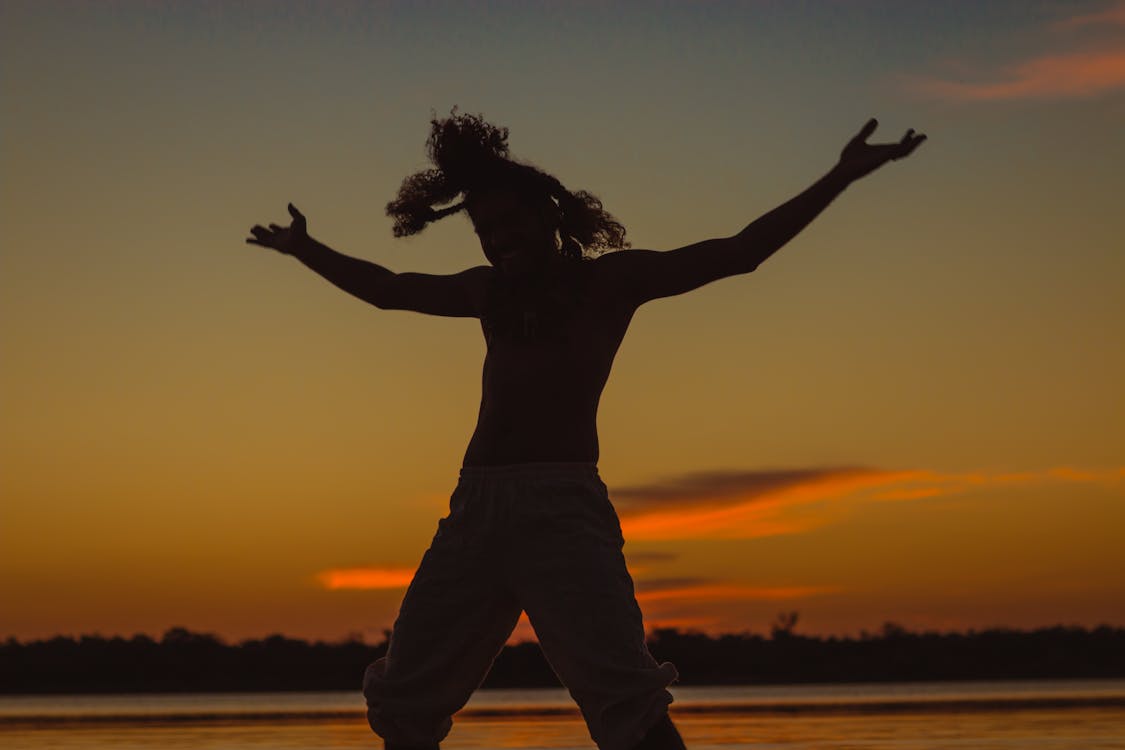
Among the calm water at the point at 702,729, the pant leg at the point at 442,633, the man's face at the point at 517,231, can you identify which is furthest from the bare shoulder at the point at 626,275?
the calm water at the point at 702,729

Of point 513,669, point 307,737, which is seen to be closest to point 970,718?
point 307,737

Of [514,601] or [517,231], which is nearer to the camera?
[514,601]

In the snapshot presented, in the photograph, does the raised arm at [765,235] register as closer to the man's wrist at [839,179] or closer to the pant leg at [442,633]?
the man's wrist at [839,179]

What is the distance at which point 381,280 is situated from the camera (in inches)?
184

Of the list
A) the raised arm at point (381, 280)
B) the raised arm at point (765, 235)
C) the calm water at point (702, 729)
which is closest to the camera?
the raised arm at point (765, 235)

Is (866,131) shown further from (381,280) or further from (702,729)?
(702,729)

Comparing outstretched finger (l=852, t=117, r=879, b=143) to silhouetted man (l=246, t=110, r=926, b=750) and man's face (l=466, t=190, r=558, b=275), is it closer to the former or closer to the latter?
silhouetted man (l=246, t=110, r=926, b=750)

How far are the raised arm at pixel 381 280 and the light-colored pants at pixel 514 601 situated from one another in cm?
56

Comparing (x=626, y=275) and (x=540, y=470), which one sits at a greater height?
(x=626, y=275)

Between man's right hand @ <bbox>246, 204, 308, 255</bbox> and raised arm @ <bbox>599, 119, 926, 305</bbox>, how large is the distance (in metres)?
1.17

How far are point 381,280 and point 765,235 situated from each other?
1236mm

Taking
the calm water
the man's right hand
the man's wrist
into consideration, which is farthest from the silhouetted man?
the calm water

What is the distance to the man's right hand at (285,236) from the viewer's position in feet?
15.7

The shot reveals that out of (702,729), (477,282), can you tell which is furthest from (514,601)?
(702,729)
